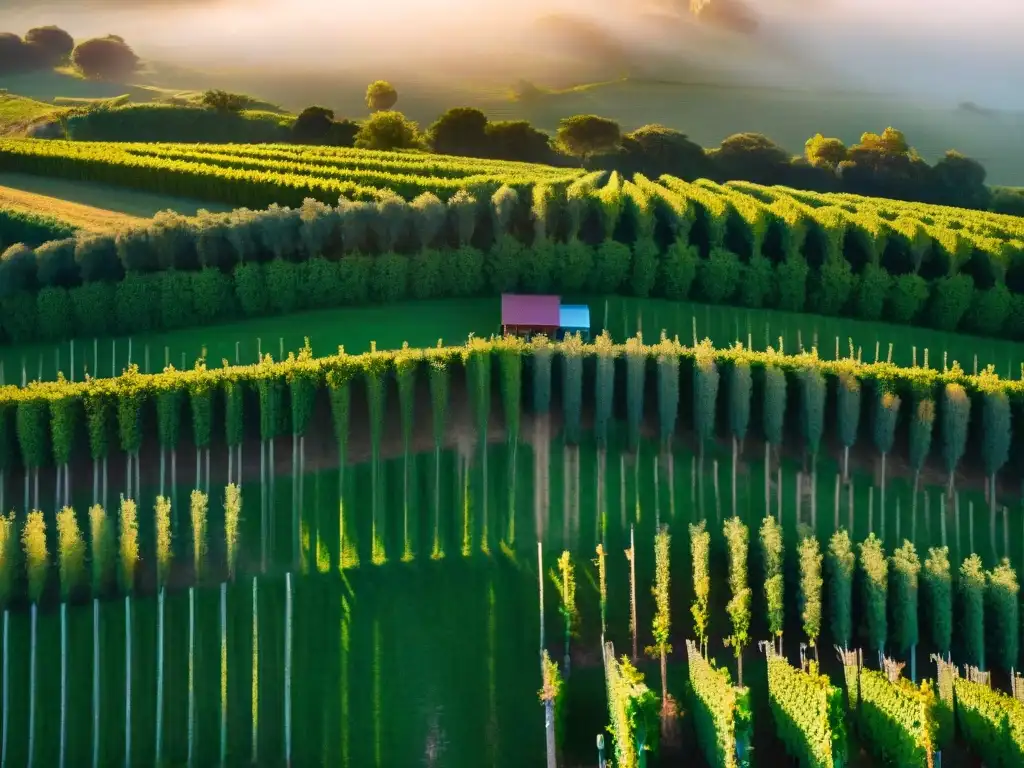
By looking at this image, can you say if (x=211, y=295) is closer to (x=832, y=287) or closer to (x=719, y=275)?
(x=719, y=275)

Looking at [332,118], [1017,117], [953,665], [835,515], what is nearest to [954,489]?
[835,515]

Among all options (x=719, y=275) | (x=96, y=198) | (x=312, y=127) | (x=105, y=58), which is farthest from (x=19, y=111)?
(x=719, y=275)

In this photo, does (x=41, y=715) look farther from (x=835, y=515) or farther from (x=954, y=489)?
(x=954, y=489)

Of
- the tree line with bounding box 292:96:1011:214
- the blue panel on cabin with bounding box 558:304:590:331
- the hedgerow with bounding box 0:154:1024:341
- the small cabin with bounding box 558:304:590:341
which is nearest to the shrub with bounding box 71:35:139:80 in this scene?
the tree line with bounding box 292:96:1011:214

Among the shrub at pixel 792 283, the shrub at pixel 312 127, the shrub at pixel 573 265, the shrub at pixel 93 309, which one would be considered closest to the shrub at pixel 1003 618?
the shrub at pixel 792 283

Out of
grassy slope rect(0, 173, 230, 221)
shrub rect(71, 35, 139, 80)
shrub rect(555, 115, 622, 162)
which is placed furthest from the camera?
shrub rect(71, 35, 139, 80)

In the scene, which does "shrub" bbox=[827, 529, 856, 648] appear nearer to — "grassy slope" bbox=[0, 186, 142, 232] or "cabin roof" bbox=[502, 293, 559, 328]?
"cabin roof" bbox=[502, 293, 559, 328]
